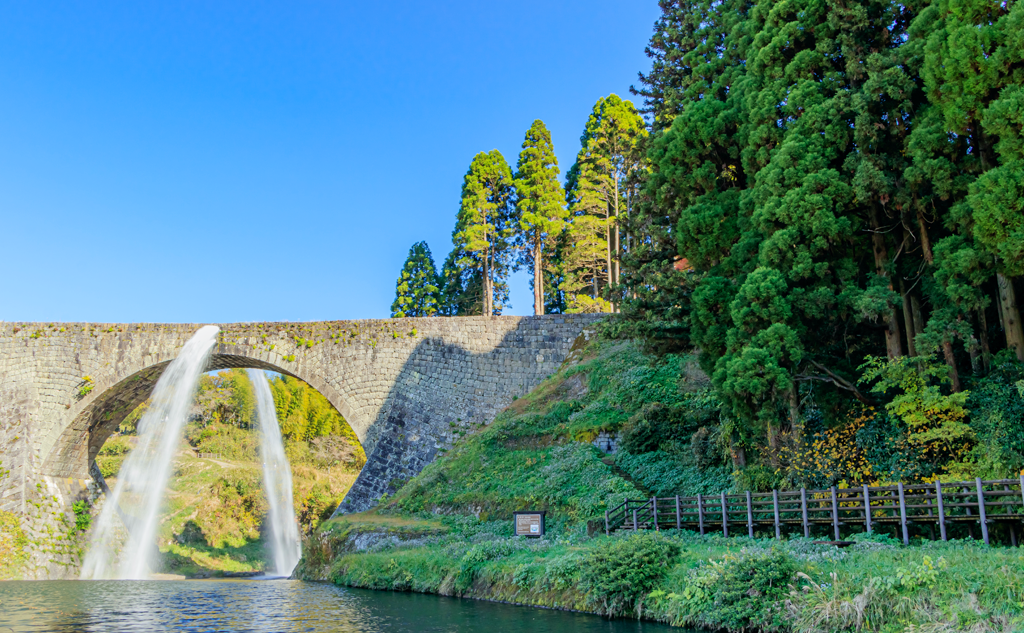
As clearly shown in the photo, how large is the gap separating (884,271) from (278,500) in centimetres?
3628

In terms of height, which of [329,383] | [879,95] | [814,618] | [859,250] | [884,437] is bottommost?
[814,618]

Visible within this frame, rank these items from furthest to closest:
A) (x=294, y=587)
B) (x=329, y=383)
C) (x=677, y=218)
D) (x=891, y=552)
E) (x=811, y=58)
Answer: (x=329, y=383), (x=677, y=218), (x=294, y=587), (x=811, y=58), (x=891, y=552)

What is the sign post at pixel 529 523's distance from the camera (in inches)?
672

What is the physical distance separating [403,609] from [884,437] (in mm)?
10310

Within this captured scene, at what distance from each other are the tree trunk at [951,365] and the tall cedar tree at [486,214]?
83.5ft

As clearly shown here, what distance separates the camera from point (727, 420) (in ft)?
56.9

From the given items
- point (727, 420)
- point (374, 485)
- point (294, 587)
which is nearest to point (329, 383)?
point (374, 485)

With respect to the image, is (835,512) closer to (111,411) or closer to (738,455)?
(738,455)

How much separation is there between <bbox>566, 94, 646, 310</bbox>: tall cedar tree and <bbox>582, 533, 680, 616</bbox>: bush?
2427 cm

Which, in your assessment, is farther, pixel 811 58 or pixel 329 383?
pixel 329 383

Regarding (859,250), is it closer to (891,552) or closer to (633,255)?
(633,255)

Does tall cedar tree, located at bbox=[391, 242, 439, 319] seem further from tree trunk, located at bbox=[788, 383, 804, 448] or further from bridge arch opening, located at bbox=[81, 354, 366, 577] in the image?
tree trunk, located at bbox=[788, 383, 804, 448]

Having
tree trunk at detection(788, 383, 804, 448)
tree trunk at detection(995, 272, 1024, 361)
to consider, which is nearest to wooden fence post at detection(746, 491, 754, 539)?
tree trunk at detection(788, 383, 804, 448)

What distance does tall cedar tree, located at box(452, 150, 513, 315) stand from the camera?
3762cm
